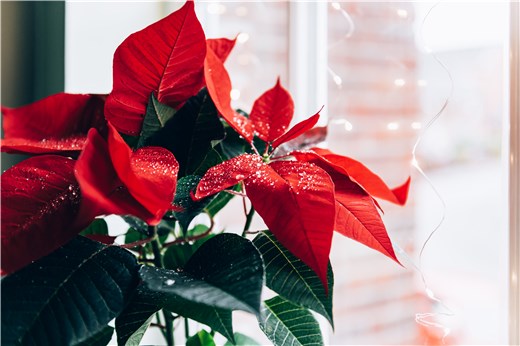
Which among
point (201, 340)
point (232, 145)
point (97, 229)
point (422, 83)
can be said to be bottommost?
point (201, 340)

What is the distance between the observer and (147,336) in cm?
92

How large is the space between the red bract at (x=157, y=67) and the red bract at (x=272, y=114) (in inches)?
3.3

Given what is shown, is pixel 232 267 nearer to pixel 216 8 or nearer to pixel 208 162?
pixel 208 162

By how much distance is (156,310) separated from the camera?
17.0 inches

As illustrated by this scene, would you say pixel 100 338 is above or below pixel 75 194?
below

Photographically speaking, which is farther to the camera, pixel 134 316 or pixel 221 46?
pixel 221 46

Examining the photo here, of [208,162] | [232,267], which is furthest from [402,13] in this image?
[232,267]

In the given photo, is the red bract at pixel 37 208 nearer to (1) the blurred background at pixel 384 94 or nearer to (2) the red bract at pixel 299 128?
(2) the red bract at pixel 299 128

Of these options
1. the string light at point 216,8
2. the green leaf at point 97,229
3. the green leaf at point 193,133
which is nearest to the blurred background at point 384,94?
the string light at point 216,8

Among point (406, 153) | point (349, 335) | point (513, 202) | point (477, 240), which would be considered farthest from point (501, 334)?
point (406, 153)

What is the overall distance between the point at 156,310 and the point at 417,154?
951 mm

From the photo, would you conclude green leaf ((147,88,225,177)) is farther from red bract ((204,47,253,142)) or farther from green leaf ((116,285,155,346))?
green leaf ((116,285,155,346))

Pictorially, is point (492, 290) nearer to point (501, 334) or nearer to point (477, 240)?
point (477, 240)

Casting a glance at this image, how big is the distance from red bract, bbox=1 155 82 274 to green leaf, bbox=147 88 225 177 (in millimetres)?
109
